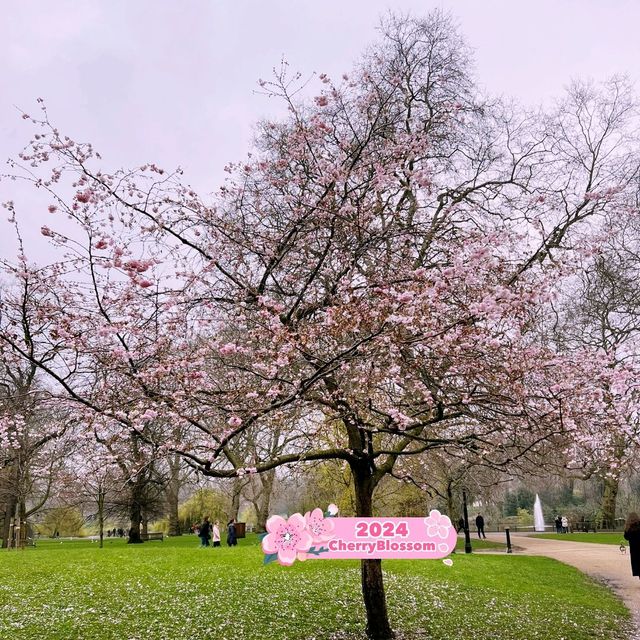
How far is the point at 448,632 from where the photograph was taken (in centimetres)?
806

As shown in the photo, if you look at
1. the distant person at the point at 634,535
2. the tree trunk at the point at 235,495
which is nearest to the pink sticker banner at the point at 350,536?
the distant person at the point at 634,535

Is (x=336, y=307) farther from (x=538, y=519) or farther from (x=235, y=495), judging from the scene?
(x=538, y=519)

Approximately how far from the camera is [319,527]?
5.70 meters

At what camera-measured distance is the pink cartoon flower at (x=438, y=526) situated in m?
5.55

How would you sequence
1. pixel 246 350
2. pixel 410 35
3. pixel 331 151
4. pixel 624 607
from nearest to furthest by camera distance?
pixel 246 350, pixel 331 151, pixel 410 35, pixel 624 607

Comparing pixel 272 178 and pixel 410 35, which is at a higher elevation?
pixel 410 35

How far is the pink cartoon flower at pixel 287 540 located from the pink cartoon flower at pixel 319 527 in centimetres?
4

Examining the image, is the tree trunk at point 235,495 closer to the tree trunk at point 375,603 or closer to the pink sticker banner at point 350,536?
the tree trunk at point 375,603

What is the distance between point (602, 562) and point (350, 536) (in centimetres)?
1364

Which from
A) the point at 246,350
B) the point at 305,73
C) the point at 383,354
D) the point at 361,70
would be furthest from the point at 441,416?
the point at 361,70

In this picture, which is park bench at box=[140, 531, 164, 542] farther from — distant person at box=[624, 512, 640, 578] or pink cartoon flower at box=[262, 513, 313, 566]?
pink cartoon flower at box=[262, 513, 313, 566]

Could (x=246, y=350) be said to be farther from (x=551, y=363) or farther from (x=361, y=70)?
(x=361, y=70)

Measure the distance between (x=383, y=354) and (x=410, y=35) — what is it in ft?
19.9

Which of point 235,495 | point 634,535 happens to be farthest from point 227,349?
point 235,495
